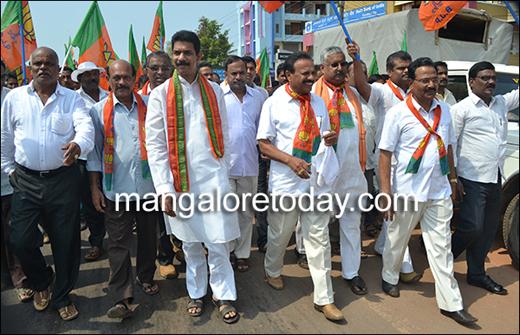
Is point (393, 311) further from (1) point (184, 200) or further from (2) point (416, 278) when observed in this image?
(1) point (184, 200)

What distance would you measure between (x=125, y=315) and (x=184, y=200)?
101cm

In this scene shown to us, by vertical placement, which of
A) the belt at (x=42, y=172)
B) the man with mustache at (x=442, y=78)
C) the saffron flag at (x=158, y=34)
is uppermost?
the saffron flag at (x=158, y=34)

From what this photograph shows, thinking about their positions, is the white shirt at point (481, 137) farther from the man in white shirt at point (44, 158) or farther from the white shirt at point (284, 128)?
the man in white shirt at point (44, 158)

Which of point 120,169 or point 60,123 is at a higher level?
point 60,123

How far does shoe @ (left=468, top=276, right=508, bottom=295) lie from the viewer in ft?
11.1

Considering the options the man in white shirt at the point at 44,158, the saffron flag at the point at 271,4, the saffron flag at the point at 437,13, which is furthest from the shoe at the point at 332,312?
the saffron flag at the point at 437,13

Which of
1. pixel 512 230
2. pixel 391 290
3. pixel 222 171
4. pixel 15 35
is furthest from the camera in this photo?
pixel 15 35

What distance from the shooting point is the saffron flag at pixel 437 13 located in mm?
5703

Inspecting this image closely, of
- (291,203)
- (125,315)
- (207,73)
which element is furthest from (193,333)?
(207,73)

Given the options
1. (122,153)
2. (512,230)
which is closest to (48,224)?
(122,153)

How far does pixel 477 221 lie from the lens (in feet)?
11.2

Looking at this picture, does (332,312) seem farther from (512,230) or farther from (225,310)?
(512,230)

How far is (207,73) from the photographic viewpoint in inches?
218

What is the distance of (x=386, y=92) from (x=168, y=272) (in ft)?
9.77
